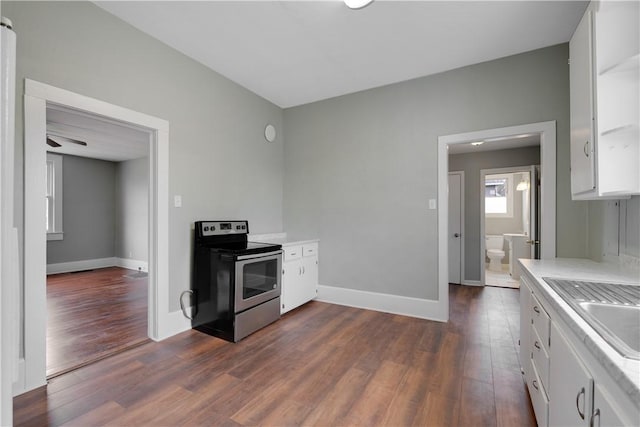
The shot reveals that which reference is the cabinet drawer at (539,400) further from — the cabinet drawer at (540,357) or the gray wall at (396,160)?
the gray wall at (396,160)

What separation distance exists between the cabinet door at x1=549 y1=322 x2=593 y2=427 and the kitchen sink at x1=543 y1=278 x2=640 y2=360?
0.43ft

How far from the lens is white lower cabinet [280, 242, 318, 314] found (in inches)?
129

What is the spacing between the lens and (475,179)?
5.04 meters

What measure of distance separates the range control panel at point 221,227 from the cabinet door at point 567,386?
2.72 meters

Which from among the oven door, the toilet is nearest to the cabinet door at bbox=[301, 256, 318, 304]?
the oven door

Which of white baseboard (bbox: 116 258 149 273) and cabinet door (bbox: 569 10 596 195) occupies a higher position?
cabinet door (bbox: 569 10 596 195)

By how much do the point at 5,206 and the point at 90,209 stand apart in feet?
21.6

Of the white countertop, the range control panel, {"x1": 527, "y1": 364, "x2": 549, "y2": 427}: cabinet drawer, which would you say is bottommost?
{"x1": 527, "y1": 364, "x2": 549, "y2": 427}: cabinet drawer

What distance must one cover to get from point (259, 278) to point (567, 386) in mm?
2387

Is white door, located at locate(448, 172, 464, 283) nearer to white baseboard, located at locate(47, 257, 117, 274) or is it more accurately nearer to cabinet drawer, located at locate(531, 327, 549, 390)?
cabinet drawer, located at locate(531, 327, 549, 390)

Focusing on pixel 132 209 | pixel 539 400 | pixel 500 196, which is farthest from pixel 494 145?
pixel 132 209

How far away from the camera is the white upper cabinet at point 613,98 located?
148 centimetres

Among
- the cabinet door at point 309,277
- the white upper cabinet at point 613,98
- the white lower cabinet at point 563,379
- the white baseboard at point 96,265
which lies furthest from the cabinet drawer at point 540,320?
the white baseboard at point 96,265

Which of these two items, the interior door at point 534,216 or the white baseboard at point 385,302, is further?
the interior door at point 534,216
